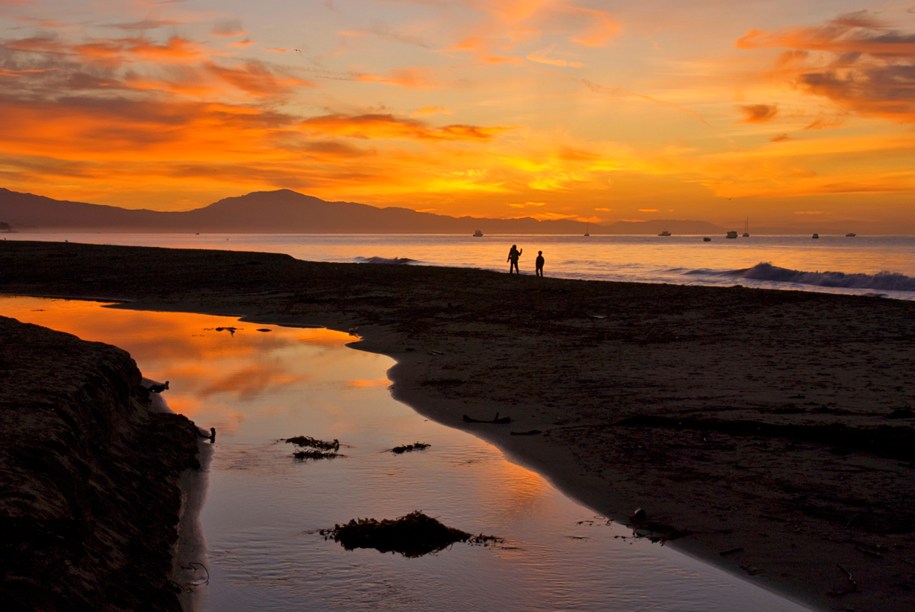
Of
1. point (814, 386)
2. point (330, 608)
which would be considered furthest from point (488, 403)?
point (330, 608)

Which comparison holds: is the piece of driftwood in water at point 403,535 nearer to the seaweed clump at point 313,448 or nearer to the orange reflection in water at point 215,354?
the seaweed clump at point 313,448

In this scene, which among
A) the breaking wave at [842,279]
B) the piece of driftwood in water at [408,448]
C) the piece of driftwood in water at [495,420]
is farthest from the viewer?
the breaking wave at [842,279]

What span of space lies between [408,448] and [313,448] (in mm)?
1345

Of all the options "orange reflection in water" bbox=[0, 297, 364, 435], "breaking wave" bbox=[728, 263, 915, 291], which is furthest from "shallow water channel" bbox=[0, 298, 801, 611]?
"breaking wave" bbox=[728, 263, 915, 291]

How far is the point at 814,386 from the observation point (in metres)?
14.2

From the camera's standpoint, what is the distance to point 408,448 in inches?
446

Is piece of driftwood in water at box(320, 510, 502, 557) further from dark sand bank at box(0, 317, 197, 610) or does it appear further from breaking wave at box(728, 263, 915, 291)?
breaking wave at box(728, 263, 915, 291)

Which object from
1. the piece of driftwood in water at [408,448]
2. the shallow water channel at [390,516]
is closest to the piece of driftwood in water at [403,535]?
the shallow water channel at [390,516]

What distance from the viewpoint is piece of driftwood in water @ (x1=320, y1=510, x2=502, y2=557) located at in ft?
25.9

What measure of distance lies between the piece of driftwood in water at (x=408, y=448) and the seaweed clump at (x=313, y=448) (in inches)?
31.8

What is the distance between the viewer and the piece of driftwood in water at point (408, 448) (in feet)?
36.8

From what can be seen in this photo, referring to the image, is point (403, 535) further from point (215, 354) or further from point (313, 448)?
point (215, 354)

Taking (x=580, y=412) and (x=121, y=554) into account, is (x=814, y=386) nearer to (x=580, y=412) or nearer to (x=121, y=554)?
(x=580, y=412)

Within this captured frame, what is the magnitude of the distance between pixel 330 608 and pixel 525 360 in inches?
471
